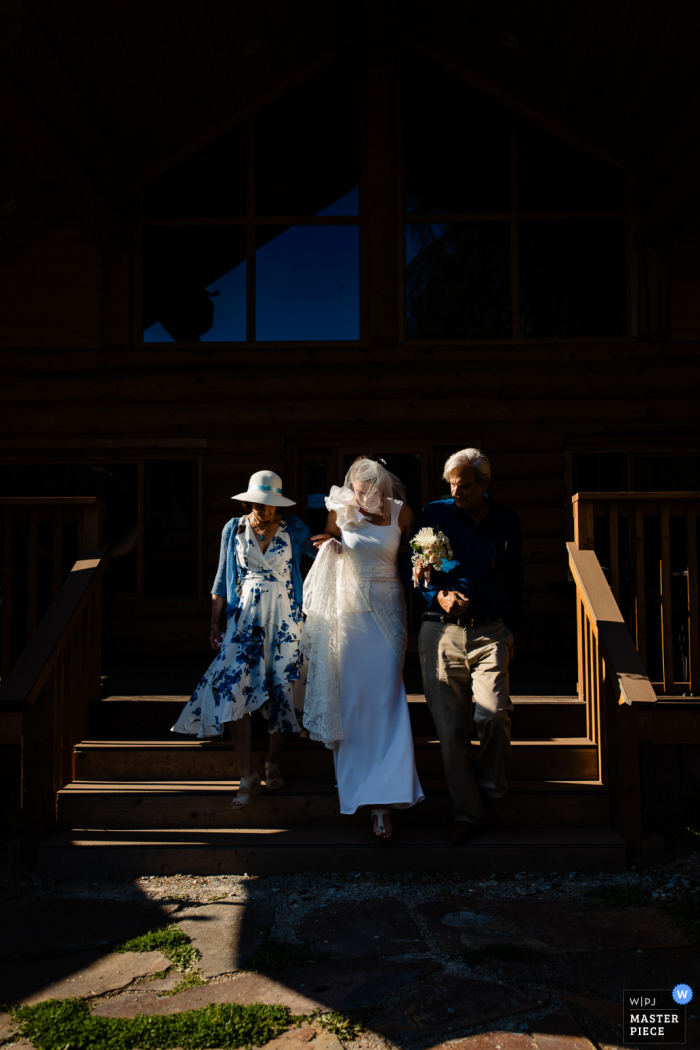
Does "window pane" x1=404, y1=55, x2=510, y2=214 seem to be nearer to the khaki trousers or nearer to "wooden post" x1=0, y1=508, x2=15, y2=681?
"wooden post" x1=0, y1=508, x2=15, y2=681

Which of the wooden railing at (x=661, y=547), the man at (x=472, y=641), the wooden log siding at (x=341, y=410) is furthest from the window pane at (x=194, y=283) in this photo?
the man at (x=472, y=641)

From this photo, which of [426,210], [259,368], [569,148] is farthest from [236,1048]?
[569,148]

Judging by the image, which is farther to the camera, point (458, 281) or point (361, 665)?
point (458, 281)

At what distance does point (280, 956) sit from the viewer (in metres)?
2.90

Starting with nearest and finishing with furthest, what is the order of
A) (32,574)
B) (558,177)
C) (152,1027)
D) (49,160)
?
(152,1027)
(32,574)
(49,160)
(558,177)

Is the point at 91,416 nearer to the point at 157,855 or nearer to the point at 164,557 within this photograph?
the point at 164,557

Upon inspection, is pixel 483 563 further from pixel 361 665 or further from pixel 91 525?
pixel 91 525

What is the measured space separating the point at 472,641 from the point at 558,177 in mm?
6353

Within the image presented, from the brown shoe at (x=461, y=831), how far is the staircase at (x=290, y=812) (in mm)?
44

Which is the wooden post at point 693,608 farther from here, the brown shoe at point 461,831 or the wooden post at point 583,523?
the brown shoe at point 461,831

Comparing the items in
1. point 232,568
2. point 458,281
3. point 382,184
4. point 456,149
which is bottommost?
point 232,568

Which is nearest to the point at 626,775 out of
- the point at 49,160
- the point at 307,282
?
the point at 307,282

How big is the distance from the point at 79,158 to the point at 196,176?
1819 millimetres

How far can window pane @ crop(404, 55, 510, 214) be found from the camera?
842 centimetres
